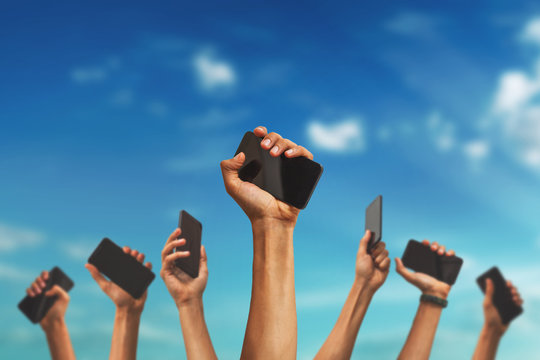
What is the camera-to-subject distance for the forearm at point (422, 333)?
3666 millimetres

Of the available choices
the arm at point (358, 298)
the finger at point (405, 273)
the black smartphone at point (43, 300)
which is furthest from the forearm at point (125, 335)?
the finger at point (405, 273)

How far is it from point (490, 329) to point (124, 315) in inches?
125

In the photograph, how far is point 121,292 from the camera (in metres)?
3.91

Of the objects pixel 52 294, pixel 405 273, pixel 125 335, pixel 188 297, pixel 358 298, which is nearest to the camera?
pixel 188 297

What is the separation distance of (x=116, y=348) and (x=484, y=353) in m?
3.13

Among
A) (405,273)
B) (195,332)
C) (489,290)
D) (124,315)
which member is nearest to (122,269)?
(124,315)

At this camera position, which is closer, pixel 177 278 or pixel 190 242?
pixel 177 278

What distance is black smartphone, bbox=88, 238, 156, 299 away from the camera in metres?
3.86

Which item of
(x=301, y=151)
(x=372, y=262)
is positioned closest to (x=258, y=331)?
(x=301, y=151)

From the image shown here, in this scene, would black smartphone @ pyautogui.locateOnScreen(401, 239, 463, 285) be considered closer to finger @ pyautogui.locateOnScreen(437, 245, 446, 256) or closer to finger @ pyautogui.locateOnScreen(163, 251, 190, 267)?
finger @ pyautogui.locateOnScreen(437, 245, 446, 256)

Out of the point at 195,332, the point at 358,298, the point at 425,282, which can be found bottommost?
the point at 195,332

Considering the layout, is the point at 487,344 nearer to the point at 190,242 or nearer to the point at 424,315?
the point at 424,315

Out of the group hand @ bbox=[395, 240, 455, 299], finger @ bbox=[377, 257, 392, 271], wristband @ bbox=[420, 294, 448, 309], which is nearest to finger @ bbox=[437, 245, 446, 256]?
hand @ bbox=[395, 240, 455, 299]

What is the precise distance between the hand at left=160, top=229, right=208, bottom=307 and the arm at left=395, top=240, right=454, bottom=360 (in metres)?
Answer: 1.74
